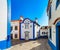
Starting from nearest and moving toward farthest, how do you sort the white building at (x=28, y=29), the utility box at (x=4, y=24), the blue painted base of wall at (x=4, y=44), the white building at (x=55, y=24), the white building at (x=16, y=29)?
the white building at (x=55, y=24)
the blue painted base of wall at (x=4, y=44)
the utility box at (x=4, y=24)
the white building at (x=28, y=29)
the white building at (x=16, y=29)

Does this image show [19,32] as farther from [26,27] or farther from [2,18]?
[2,18]

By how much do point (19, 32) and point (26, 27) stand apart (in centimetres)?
241

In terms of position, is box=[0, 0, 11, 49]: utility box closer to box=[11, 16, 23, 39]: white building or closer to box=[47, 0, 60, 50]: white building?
box=[47, 0, 60, 50]: white building

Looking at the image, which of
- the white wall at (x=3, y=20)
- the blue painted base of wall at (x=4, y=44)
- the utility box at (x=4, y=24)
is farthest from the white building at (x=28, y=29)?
the white wall at (x=3, y=20)

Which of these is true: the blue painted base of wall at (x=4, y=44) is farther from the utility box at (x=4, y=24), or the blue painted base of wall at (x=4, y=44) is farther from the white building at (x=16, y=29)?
the white building at (x=16, y=29)

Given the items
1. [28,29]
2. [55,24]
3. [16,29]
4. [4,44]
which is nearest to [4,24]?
[4,44]

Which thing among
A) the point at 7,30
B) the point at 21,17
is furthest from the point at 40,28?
the point at 7,30

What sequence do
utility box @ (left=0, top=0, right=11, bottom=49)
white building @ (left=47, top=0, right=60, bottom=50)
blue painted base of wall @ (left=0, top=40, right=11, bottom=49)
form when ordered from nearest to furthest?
white building @ (left=47, top=0, right=60, bottom=50), blue painted base of wall @ (left=0, top=40, right=11, bottom=49), utility box @ (left=0, top=0, right=11, bottom=49)

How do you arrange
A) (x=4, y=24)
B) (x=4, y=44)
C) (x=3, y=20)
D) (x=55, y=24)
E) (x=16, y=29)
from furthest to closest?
1. (x=16, y=29)
2. (x=4, y=24)
3. (x=4, y=44)
4. (x=3, y=20)
5. (x=55, y=24)

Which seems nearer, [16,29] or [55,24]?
[55,24]

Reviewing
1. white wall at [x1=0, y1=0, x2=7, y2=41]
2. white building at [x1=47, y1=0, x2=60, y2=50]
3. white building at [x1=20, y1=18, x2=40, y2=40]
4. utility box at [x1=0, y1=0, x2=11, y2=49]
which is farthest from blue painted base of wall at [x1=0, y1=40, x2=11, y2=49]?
white building at [x1=20, y1=18, x2=40, y2=40]

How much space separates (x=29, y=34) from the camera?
3109 centimetres

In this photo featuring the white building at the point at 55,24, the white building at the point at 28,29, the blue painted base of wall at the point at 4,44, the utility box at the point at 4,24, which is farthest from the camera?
the white building at the point at 28,29

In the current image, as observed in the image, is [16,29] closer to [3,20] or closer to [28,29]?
[28,29]
